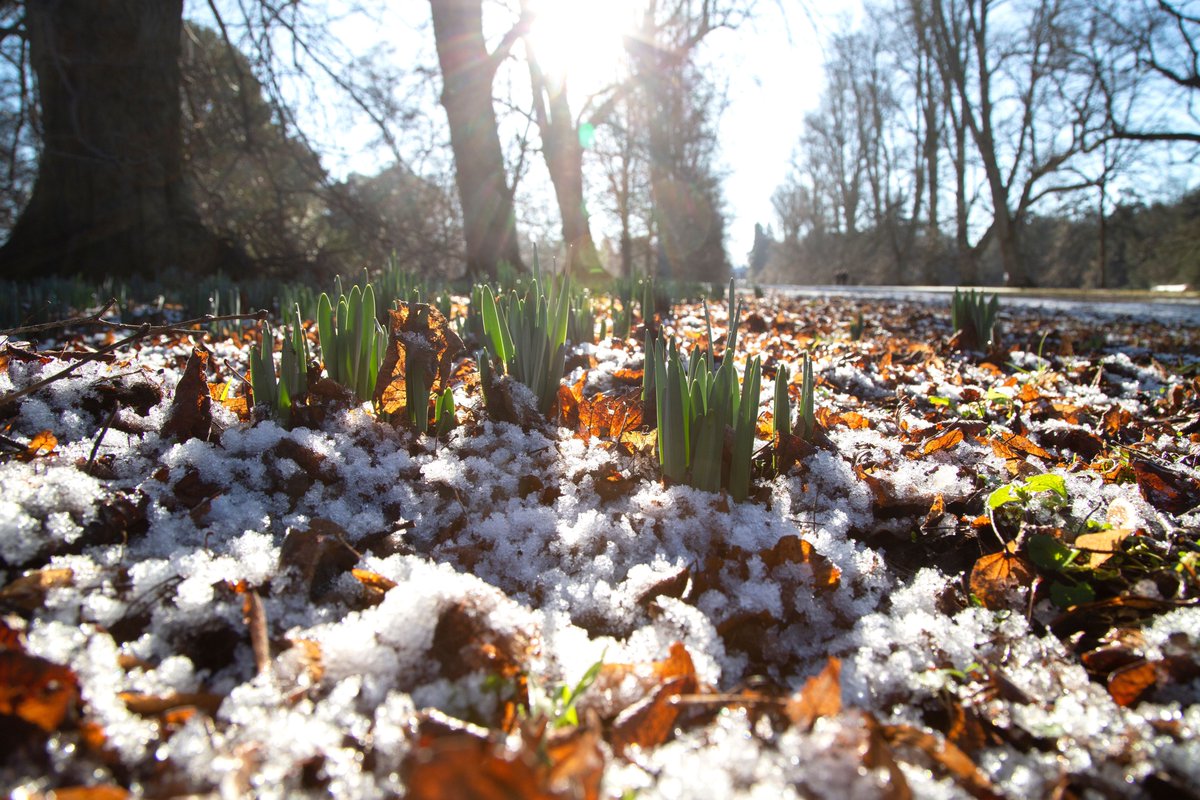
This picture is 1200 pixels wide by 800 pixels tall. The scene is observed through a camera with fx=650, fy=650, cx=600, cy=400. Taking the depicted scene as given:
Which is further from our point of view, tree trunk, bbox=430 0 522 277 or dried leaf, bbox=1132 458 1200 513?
tree trunk, bbox=430 0 522 277

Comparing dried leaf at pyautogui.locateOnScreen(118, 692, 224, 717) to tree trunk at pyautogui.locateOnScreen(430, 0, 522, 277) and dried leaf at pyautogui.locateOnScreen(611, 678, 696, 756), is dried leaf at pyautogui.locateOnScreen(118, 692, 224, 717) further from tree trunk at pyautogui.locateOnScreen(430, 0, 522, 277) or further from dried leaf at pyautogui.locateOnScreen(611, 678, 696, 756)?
tree trunk at pyautogui.locateOnScreen(430, 0, 522, 277)

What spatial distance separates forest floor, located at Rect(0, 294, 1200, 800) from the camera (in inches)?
24.8

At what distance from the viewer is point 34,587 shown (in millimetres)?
796

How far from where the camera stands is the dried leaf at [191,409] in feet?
4.35

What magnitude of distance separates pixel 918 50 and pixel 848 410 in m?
25.4

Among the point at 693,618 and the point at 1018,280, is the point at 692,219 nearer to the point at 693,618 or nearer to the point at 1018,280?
the point at 1018,280

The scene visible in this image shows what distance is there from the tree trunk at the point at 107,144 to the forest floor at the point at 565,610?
5.91 meters

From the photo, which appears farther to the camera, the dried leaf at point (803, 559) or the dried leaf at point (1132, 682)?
the dried leaf at point (803, 559)

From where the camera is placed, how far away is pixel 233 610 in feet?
2.78

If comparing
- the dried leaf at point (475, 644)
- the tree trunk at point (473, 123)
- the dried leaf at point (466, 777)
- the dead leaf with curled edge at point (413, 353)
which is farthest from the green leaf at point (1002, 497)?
the tree trunk at point (473, 123)

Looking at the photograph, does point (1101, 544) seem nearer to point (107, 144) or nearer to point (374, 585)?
point (374, 585)

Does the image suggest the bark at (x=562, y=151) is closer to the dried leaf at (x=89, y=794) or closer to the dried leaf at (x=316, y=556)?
the dried leaf at (x=316, y=556)

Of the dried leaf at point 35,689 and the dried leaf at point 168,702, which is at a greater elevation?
the dried leaf at point 35,689

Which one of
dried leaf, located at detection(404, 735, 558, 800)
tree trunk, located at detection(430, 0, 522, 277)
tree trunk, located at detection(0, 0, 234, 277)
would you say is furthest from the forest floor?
tree trunk, located at detection(430, 0, 522, 277)
